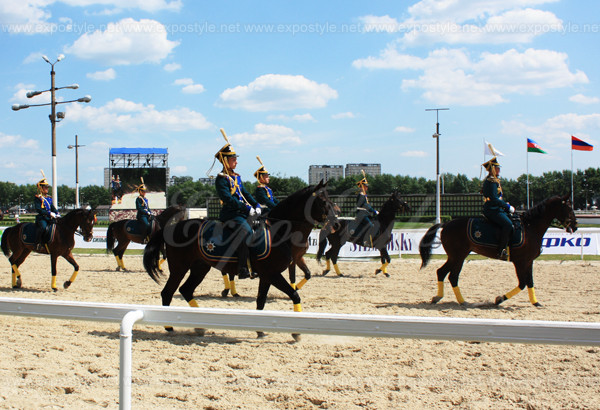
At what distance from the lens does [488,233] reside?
9250 millimetres

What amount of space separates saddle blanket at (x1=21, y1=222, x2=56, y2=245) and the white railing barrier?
8.65 m

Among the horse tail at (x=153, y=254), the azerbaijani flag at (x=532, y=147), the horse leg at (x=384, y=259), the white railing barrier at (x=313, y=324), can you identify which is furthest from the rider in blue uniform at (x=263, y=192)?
the azerbaijani flag at (x=532, y=147)

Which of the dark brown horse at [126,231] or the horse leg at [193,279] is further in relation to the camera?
the dark brown horse at [126,231]

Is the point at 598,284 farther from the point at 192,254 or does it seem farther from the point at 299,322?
the point at 299,322

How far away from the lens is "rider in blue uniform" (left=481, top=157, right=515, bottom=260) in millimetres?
9031

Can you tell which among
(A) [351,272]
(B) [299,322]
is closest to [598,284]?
(A) [351,272]

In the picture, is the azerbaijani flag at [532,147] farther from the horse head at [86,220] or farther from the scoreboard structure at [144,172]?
the scoreboard structure at [144,172]

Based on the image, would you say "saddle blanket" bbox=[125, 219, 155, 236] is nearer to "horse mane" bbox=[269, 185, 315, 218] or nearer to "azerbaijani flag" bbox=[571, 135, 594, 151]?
"horse mane" bbox=[269, 185, 315, 218]

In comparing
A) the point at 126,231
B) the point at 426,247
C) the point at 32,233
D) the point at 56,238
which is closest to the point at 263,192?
the point at 426,247

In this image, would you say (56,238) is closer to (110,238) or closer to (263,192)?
(110,238)

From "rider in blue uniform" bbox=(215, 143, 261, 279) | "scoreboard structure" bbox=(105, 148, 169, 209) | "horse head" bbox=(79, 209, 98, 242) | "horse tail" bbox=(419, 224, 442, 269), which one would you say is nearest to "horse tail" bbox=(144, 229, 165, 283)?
"rider in blue uniform" bbox=(215, 143, 261, 279)

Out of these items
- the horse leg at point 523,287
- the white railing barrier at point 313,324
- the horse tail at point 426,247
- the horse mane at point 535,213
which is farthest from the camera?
the horse tail at point 426,247

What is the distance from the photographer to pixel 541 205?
951 cm

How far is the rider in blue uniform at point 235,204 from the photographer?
22.2 feet
